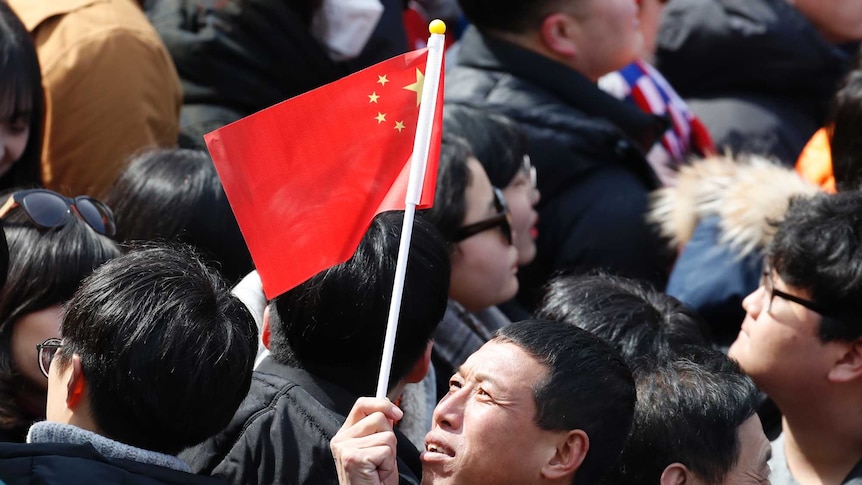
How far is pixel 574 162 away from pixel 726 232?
63 centimetres

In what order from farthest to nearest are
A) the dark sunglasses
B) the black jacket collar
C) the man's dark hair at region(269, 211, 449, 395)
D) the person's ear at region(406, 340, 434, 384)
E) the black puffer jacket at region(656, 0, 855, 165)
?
1. the black puffer jacket at region(656, 0, 855, 165)
2. the black jacket collar
3. the dark sunglasses
4. the person's ear at region(406, 340, 434, 384)
5. the man's dark hair at region(269, 211, 449, 395)

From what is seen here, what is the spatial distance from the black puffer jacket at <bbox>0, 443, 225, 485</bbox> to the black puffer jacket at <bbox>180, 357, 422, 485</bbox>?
0.33 m

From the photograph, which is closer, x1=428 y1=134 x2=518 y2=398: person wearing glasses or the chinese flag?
the chinese flag

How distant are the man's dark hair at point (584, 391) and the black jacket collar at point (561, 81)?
2.06m

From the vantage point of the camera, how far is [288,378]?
2686mm

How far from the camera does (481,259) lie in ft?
11.8

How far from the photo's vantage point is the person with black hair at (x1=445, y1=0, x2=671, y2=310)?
4242 mm

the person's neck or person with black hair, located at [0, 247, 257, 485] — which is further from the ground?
person with black hair, located at [0, 247, 257, 485]

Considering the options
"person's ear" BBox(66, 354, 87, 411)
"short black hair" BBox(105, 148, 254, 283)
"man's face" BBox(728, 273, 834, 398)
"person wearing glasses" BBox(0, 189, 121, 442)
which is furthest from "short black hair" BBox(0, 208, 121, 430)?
"man's face" BBox(728, 273, 834, 398)

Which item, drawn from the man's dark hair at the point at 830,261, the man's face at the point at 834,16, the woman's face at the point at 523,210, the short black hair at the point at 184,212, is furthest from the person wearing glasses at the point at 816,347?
the man's face at the point at 834,16

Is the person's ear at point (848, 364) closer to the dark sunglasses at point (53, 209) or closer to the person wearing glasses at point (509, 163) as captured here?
the person wearing glasses at point (509, 163)

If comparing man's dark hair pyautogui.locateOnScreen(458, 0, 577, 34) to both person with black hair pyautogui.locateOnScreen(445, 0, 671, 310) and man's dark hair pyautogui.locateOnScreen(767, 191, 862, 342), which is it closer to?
person with black hair pyautogui.locateOnScreen(445, 0, 671, 310)

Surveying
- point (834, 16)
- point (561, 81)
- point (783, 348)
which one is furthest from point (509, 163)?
point (834, 16)

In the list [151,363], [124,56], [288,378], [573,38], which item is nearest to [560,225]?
[573,38]
